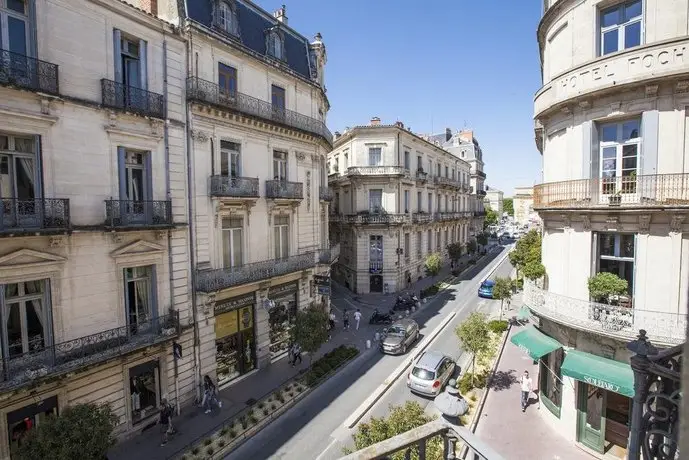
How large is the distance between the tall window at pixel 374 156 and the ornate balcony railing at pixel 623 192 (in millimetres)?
22857

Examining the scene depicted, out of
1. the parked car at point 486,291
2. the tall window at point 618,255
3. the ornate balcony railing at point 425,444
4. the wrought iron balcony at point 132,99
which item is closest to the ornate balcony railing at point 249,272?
the wrought iron balcony at point 132,99

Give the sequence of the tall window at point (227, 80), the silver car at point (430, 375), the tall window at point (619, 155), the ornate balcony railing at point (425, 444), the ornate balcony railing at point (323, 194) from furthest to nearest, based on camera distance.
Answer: the ornate balcony railing at point (323, 194) < the tall window at point (227, 80) < the silver car at point (430, 375) < the tall window at point (619, 155) < the ornate balcony railing at point (425, 444)

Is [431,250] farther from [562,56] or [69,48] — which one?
[69,48]

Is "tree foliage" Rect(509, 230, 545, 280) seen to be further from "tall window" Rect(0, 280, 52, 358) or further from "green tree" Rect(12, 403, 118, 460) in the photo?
"tall window" Rect(0, 280, 52, 358)

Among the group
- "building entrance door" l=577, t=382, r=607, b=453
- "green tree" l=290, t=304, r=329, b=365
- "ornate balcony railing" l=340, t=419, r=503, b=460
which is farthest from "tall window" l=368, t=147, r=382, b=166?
"ornate balcony railing" l=340, t=419, r=503, b=460

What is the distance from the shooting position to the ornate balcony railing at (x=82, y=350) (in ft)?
34.9

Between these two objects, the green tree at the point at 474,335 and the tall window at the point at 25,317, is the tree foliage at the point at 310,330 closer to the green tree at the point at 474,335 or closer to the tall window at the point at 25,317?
the green tree at the point at 474,335

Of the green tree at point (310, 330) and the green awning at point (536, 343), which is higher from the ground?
the green awning at point (536, 343)

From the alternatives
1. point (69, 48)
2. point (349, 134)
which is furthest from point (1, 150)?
point (349, 134)

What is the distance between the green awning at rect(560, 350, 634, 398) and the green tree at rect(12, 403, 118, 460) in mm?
13922

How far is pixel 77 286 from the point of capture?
12.2m

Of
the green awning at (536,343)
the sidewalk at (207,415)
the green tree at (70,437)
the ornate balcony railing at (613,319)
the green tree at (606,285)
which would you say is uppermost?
the green tree at (606,285)

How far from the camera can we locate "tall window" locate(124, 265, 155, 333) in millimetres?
13727

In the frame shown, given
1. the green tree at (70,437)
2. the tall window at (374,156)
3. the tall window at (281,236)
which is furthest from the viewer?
the tall window at (374,156)
